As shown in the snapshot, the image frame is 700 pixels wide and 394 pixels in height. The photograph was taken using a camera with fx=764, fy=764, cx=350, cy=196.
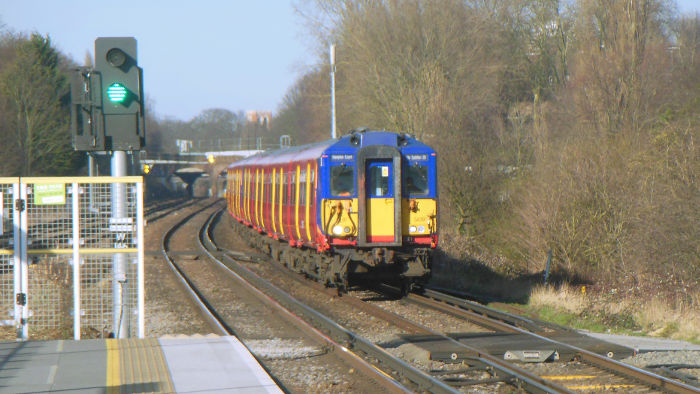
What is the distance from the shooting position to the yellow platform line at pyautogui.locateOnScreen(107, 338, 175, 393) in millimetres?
6977

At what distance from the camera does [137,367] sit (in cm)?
774

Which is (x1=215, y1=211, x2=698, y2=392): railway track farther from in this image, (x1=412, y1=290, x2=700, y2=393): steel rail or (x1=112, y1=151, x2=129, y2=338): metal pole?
(x1=112, y1=151, x2=129, y2=338): metal pole

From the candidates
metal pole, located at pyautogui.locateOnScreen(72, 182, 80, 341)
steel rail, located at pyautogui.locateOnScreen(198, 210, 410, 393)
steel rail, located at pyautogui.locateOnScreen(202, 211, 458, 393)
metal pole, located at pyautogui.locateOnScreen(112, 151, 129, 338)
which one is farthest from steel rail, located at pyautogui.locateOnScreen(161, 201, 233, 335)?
metal pole, located at pyautogui.locateOnScreen(72, 182, 80, 341)

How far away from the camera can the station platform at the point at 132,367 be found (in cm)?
698

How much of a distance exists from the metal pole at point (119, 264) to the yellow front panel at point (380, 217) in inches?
231

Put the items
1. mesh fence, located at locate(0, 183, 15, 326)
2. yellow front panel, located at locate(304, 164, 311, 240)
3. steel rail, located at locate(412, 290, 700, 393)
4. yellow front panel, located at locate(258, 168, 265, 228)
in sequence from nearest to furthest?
steel rail, located at locate(412, 290, 700, 393), mesh fence, located at locate(0, 183, 15, 326), yellow front panel, located at locate(304, 164, 311, 240), yellow front panel, located at locate(258, 168, 265, 228)

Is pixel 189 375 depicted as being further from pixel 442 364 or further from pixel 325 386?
pixel 442 364

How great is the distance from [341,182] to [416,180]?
58.2 inches

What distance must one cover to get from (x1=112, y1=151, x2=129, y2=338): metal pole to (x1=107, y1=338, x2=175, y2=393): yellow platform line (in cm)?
57

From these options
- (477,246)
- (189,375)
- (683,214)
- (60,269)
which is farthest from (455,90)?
(189,375)

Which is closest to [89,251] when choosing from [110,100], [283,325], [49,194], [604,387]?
[49,194]

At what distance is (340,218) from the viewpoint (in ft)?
47.8

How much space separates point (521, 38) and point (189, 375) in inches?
1232

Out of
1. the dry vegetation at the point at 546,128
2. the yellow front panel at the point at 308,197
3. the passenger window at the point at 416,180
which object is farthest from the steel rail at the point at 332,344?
the dry vegetation at the point at 546,128
